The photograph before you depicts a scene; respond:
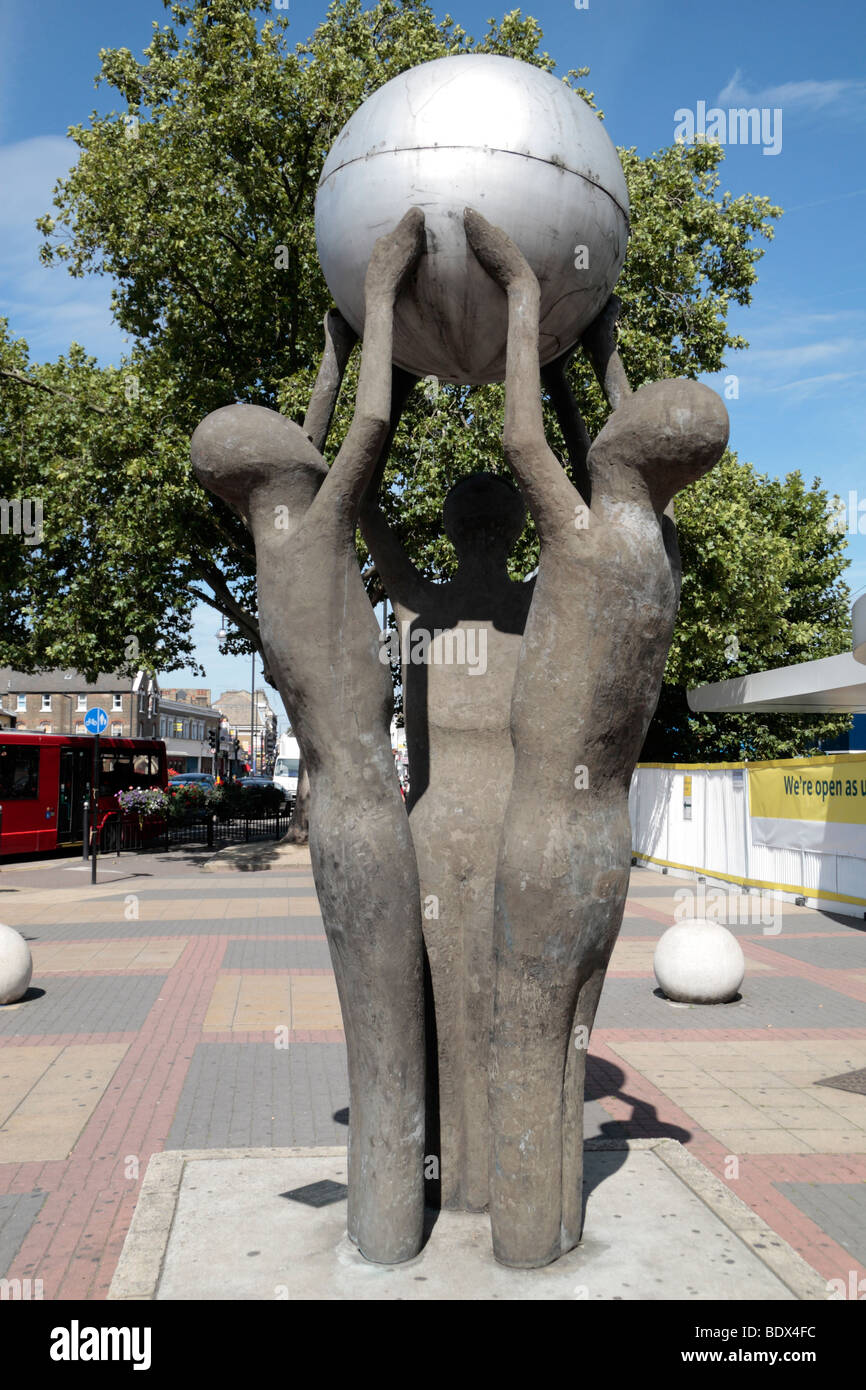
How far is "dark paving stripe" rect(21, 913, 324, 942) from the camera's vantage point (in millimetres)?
13208

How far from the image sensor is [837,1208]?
5340 millimetres

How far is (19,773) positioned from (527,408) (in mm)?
21483

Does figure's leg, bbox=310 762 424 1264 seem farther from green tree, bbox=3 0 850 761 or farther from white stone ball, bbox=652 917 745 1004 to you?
green tree, bbox=3 0 850 761

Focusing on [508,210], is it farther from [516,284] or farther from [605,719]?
[605,719]

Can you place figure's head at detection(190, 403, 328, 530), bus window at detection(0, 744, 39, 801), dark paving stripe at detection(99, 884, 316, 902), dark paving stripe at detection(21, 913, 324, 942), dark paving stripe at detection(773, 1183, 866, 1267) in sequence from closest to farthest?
figure's head at detection(190, 403, 328, 530), dark paving stripe at detection(773, 1183, 866, 1267), dark paving stripe at detection(21, 913, 324, 942), dark paving stripe at detection(99, 884, 316, 902), bus window at detection(0, 744, 39, 801)

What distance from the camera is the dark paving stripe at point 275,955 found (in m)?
11.3

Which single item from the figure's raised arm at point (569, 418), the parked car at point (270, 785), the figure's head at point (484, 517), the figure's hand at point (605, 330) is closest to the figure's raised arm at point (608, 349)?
the figure's hand at point (605, 330)

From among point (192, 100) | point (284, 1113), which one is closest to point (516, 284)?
point (284, 1113)

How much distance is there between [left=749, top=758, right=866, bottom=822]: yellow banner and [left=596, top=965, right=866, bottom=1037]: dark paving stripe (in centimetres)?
530

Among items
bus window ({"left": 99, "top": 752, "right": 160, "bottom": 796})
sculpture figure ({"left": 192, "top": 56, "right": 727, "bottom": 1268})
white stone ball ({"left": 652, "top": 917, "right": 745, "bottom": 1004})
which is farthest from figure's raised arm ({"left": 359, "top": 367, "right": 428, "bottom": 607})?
bus window ({"left": 99, "top": 752, "right": 160, "bottom": 796})

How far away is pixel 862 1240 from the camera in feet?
16.2

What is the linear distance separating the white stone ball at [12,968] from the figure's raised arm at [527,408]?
723 centimetres

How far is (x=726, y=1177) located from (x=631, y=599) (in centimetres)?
339

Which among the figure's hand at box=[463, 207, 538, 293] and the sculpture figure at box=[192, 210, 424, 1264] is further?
the sculpture figure at box=[192, 210, 424, 1264]
